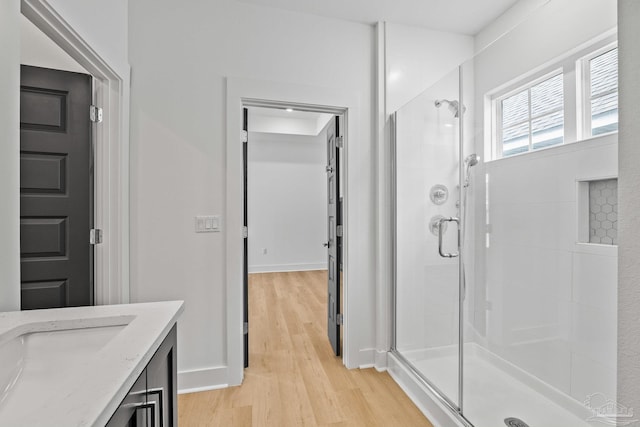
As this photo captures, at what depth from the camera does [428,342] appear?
2100 millimetres

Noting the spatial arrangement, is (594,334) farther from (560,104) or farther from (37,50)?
(37,50)

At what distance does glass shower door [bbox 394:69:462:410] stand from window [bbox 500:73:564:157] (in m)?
0.34

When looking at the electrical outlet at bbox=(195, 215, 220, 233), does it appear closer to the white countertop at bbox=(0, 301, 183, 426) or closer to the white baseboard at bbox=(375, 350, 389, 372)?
the white countertop at bbox=(0, 301, 183, 426)

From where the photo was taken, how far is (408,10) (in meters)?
2.16

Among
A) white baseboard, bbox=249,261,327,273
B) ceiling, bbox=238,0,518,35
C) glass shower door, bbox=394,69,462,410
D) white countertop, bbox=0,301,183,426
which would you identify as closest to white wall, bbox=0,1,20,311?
white countertop, bbox=0,301,183,426

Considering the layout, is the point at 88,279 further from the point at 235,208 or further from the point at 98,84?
the point at 98,84

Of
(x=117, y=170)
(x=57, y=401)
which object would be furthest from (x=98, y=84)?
(x=57, y=401)

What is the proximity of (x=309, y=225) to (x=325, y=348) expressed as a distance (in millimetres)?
3596

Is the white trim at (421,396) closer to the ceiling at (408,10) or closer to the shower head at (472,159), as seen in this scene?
the shower head at (472,159)

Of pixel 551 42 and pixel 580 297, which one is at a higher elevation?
pixel 551 42

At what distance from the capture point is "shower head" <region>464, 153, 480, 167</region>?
6.48ft

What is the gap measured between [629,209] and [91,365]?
1.40 m

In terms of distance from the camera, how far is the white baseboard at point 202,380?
6.52 ft

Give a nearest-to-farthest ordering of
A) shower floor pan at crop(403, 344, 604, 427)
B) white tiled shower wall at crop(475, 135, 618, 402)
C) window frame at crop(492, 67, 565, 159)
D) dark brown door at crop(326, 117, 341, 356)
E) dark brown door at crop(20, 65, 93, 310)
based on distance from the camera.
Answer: white tiled shower wall at crop(475, 135, 618, 402)
shower floor pan at crop(403, 344, 604, 427)
dark brown door at crop(20, 65, 93, 310)
window frame at crop(492, 67, 565, 159)
dark brown door at crop(326, 117, 341, 356)
